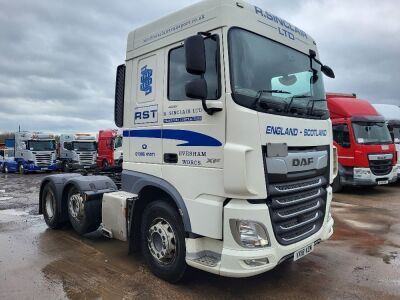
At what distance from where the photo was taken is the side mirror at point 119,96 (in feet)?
18.3

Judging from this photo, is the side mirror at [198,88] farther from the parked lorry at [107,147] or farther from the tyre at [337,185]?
the parked lorry at [107,147]

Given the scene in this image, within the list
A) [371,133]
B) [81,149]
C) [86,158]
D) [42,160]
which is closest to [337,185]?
[371,133]

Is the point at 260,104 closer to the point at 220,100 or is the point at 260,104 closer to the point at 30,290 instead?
the point at 220,100

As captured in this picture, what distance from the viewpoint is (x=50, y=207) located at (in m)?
7.47

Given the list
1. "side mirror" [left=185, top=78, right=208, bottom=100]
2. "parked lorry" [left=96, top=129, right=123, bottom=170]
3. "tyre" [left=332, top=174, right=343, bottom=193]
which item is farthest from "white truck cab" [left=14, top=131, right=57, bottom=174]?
"side mirror" [left=185, top=78, right=208, bottom=100]

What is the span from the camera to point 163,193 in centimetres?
480

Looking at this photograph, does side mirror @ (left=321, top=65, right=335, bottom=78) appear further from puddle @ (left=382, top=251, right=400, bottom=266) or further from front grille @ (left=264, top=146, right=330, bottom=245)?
puddle @ (left=382, top=251, right=400, bottom=266)

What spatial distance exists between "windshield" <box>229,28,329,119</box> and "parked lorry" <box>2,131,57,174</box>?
80.0ft

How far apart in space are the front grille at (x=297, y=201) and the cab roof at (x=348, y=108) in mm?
8459

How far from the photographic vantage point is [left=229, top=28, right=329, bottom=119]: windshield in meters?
3.88

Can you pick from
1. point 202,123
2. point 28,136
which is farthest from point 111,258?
point 28,136

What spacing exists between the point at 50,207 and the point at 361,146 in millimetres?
9604

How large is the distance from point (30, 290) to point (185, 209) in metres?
2.11

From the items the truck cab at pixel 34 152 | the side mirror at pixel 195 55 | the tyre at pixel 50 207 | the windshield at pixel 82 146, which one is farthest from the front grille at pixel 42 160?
the side mirror at pixel 195 55
